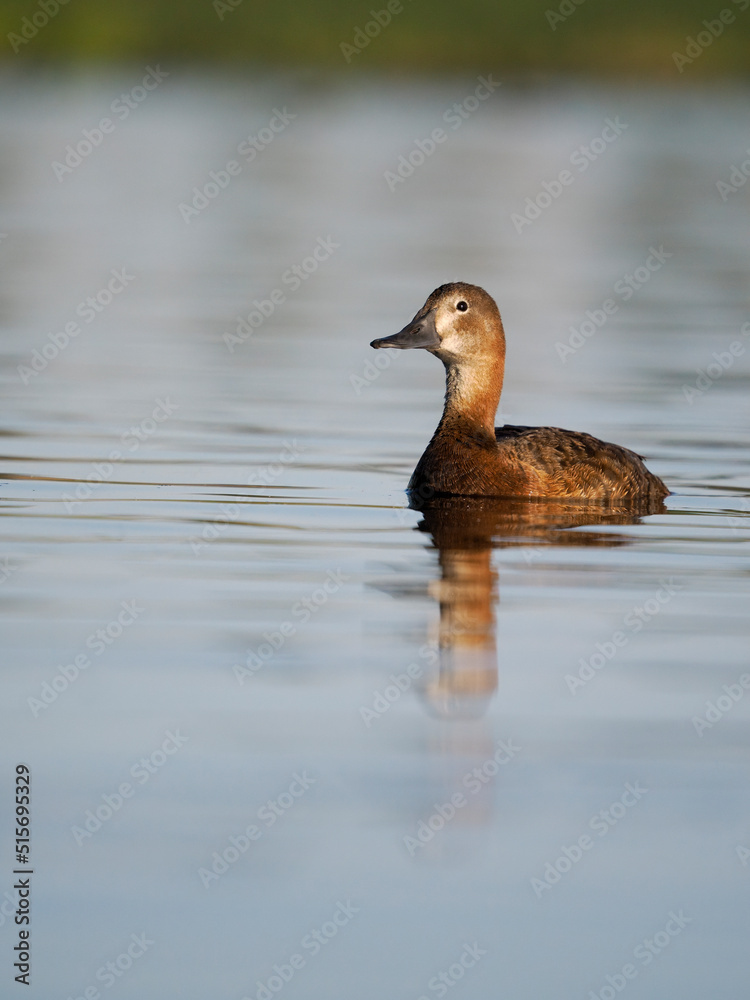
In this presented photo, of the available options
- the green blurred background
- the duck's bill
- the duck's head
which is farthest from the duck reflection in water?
the green blurred background

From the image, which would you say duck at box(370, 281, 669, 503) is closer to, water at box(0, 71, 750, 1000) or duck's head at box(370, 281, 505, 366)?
duck's head at box(370, 281, 505, 366)

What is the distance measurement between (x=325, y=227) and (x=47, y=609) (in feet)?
74.2

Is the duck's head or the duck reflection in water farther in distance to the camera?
the duck's head

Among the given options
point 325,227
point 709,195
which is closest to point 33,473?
point 325,227

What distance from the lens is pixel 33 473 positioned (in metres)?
13.0

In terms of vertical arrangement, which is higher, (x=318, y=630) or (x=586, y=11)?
(x=586, y=11)

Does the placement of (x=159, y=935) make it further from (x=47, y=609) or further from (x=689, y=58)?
(x=689, y=58)

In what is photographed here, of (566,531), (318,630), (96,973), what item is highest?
(566,531)

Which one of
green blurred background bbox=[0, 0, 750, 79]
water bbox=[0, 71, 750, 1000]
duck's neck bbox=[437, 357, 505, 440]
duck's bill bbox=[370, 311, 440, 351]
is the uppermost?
green blurred background bbox=[0, 0, 750, 79]

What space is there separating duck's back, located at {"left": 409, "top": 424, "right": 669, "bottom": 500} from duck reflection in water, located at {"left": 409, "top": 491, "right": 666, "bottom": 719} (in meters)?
0.07

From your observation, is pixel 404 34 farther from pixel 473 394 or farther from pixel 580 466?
pixel 580 466

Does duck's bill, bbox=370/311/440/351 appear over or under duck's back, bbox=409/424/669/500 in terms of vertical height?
over

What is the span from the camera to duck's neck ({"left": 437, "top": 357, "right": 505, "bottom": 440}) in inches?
525

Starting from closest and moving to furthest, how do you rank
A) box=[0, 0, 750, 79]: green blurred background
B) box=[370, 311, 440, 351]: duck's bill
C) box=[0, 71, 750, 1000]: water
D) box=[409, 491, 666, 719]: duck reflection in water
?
1. box=[0, 71, 750, 1000]: water
2. box=[409, 491, 666, 719]: duck reflection in water
3. box=[370, 311, 440, 351]: duck's bill
4. box=[0, 0, 750, 79]: green blurred background
